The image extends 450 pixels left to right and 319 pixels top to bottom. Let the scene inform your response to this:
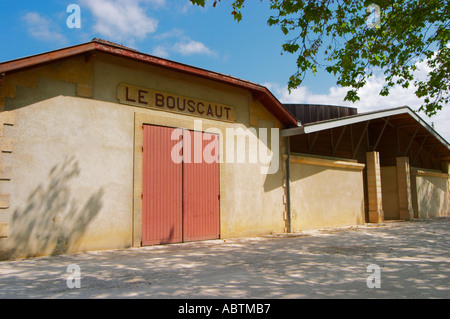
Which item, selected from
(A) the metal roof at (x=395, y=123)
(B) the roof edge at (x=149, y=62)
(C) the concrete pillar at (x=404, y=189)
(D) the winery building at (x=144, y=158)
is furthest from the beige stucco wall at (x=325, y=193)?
(C) the concrete pillar at (x=404, y=189)

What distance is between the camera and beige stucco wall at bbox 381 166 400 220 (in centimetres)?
1742

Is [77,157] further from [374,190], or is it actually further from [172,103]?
[374,190]

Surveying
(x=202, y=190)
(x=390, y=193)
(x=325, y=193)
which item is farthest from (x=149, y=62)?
(x=390, y=193)

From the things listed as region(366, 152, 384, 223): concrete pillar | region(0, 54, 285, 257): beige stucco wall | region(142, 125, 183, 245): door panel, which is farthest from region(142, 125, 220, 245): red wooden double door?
region(366, 152, 384, 223): concrete pillar

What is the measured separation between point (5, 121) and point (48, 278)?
133 inches

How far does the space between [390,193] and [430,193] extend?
3.85 meters

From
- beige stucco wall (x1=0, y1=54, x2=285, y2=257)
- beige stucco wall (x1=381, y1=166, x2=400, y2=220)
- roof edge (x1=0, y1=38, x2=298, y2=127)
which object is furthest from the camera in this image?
beige stucco wall (x1=381, y1=166, x2=400, y2=220)

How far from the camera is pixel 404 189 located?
17047 mm

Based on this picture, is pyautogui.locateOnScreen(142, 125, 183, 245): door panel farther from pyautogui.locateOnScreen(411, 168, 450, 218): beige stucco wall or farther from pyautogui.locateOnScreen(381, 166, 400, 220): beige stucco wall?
pyautogui.locateOnScreen(411, 168, 450, 218): beige stucco wall

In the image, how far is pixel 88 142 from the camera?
7.90 m

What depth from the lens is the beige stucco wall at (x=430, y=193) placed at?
1859 centimetres

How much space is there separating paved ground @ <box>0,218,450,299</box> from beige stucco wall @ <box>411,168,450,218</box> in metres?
10.6

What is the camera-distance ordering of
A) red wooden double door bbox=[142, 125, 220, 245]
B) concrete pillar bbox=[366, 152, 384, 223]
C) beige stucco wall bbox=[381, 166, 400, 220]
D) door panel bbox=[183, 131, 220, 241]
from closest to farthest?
1. red wooden double door bbox=[142, 125, 220, 245]
2. door panel bbox=[183, 131, 220, 241]
3. concrete pillar bbox=[366, 152, 384, 223]
4. beige stucco wall bbox=[381, 166, 400, 220]

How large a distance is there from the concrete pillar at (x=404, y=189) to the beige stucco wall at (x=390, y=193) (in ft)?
0.67
